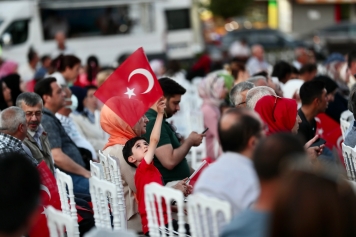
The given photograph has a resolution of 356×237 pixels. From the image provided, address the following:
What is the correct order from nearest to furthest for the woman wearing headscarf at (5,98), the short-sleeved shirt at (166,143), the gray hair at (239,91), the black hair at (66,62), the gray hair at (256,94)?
the gray hair at (256,94), the short-sleeved shirt at (166,143), the gray hair at (239,91), the woman wearing headscarf at (5,98), the black hair at (66,62)

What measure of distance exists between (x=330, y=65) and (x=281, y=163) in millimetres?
8836

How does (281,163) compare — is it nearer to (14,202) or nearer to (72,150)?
(14,202)

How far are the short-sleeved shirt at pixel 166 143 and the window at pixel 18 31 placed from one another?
17.0m

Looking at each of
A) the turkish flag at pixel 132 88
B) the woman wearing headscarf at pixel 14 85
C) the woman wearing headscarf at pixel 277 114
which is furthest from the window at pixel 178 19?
the woman wearing headscarf at pixel 277 114

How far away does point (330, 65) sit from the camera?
11.9m

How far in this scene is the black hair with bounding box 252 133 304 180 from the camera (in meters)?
3.42

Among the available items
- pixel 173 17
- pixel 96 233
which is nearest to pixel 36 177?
pixel 96 233

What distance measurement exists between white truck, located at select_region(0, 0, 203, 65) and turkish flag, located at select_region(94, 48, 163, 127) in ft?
57.5

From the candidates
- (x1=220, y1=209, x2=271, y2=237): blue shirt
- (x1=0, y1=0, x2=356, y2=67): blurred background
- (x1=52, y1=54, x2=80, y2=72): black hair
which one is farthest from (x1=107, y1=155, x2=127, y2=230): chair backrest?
(x1=0, y1=0, x2=356, y2=67): blurred background

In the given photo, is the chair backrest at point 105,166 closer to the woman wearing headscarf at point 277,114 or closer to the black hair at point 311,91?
the woman wearing headscarf at point 277,114

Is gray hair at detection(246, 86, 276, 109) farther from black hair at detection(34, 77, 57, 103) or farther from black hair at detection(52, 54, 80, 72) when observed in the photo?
black hair at detection(52, 54, 80, 72)

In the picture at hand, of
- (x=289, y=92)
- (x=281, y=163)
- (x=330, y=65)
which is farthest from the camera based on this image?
(x=330, y=65)

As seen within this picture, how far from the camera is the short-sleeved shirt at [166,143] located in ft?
21.0

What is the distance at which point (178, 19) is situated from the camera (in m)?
26.9
